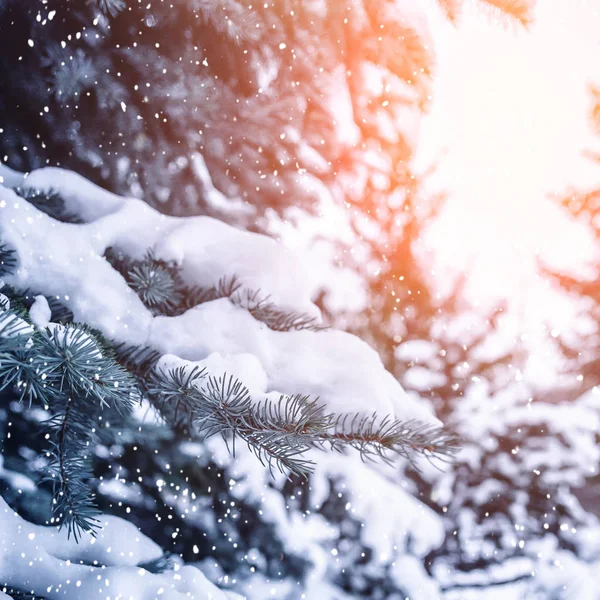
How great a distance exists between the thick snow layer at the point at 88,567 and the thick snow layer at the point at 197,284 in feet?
0.83

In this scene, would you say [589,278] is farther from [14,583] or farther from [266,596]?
[14,583]

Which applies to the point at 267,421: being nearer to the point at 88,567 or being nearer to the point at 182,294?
the point at 182,294

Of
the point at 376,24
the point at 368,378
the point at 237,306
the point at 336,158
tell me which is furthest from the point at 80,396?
the point at 376,24

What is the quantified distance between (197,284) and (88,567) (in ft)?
1.06

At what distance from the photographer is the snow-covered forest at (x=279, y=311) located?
494 millimetres

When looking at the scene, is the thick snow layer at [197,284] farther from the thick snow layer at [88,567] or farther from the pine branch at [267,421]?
→ the thick snow layer at [88,567]

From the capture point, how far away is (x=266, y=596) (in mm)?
575

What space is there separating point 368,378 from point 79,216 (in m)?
0.35

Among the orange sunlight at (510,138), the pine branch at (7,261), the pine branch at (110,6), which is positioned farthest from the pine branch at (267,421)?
the pine branch at (110,6)

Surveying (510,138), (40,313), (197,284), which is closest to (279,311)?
(197,284)

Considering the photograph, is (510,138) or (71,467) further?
(510,138)

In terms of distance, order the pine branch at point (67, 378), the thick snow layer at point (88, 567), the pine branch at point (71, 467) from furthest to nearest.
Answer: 1. the thick snow layer at point (88, 567)
2. the pine branch at point (71, 467)
3. the pine branch at point (67, 378)

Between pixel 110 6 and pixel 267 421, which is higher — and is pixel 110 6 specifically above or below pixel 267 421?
above

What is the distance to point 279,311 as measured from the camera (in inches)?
20.9
